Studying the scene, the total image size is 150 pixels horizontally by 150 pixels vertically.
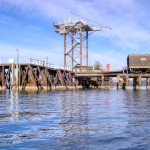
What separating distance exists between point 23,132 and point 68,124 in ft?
9.74

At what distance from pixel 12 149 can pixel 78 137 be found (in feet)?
9.40

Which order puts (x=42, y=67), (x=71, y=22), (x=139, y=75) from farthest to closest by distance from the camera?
(x=71, y=22) → (x=139, y=75) → (x=42, y=67)

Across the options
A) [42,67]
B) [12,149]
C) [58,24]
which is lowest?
[12,149]

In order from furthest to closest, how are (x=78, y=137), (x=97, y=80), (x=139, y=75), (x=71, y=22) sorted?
(x=97, y=80) → (x=71, y=22) → (x=139, y=75) → (x=78, y=137)

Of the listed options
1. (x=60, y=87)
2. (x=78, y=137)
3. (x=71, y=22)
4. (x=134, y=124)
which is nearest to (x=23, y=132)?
(x=78, y=137)

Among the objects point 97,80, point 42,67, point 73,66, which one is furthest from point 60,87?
point 97,80

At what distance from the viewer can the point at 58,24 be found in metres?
133

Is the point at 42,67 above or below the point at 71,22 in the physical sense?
below

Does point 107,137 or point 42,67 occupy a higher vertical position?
point 42,67

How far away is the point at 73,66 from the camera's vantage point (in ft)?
443

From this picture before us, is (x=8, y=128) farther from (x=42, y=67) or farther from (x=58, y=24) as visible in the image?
(x=58, y=24)

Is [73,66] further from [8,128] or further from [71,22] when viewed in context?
[8,128]

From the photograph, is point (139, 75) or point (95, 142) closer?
point (95, 142)

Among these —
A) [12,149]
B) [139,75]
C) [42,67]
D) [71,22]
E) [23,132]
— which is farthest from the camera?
[71,22]
